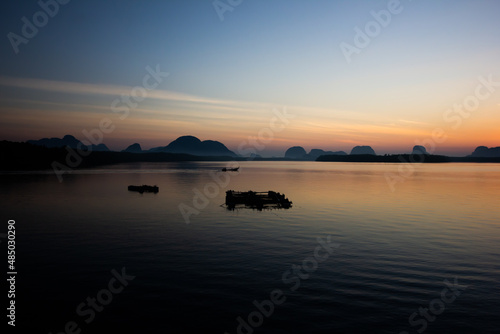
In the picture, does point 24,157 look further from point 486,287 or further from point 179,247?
point 486,287

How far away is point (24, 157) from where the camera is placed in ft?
534

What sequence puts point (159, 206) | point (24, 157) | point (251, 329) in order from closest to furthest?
point (251, 329)
point (159, 206)
point (24, 157)

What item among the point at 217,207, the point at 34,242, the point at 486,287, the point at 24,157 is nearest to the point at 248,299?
the point at 486,287

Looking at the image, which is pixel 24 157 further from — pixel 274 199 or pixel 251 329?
pixel 251 329

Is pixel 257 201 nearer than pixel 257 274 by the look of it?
No

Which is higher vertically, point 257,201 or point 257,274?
point 257,201

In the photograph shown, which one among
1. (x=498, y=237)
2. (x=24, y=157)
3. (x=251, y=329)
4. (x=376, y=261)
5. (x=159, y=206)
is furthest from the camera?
(x=24, y=157)

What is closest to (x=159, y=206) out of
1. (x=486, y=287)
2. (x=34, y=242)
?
(x=34, y=242)

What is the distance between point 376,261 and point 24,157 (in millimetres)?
187345

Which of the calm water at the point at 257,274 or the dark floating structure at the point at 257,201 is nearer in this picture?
the calm water at the point at 257,274

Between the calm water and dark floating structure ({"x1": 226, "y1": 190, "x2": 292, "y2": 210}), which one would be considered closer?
the calm water

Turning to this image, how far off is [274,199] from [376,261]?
27378mm

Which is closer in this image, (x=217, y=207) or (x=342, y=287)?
(x=342, y=287)

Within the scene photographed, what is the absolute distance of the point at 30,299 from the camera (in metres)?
14.3
